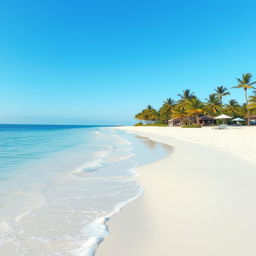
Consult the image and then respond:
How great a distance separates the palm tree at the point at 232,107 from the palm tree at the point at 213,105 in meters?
3.21

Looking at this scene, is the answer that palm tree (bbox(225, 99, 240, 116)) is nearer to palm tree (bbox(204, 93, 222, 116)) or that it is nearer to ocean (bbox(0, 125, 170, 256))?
palm tree (bbox(204, 93, 222, 116))

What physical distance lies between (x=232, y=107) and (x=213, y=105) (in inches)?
259

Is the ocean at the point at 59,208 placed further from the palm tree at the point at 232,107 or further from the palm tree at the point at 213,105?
the palm tree at the point at 232,107

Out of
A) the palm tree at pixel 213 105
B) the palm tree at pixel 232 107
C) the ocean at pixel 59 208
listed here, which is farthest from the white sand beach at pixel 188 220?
the palm tree at pixel 232 107

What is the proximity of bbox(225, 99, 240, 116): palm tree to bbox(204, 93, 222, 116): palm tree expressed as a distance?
10.5ft

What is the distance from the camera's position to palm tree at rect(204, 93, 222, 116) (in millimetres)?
45844

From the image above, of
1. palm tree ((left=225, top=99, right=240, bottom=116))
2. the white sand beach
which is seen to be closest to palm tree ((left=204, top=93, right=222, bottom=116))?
palm tree ((left=225, top=99, right=240, bottom=116))

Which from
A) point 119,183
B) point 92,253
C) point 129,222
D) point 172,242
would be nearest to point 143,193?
point 119,183

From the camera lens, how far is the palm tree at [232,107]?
47984mm

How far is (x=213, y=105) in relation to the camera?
46.0 m

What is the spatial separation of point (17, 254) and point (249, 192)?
4.23 metres

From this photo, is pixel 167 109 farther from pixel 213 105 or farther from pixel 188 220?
pixel 188 220

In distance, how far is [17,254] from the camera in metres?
2.13

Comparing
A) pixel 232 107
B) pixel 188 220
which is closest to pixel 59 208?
pixel 188 220
